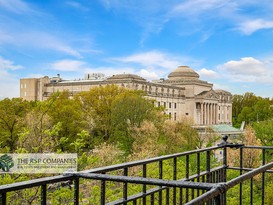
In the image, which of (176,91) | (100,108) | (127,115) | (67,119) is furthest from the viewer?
(176,91)

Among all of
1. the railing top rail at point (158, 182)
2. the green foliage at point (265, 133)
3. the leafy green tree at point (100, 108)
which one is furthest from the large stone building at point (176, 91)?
the railing top rail at point (158, 182)

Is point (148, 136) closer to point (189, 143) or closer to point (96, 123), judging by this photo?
point (189, 143)

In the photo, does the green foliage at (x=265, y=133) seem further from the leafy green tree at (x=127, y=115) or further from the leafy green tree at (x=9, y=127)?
the leafy green tree at (x=9, y=127)

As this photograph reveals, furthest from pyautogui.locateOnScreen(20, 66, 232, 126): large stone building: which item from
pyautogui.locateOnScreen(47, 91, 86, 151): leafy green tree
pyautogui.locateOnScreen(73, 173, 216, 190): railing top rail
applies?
pyautogui.locateOnScreen(73, 173, 216, 190): railing top rail

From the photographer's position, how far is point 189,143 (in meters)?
40.3

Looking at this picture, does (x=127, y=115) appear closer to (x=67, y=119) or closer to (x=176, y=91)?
(x=67, y=119)

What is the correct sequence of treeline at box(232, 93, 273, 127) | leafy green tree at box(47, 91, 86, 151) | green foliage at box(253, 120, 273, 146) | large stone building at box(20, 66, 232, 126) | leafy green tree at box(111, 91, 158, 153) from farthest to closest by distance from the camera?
treeline at box(232, 93, 273, 127)
large stone building at box(20, 66, 232, 126)
leafy green tree at box(111, 91, 158, 153)
leafy green tree at box(47, 91, 86, 151)
green foliage at box(253, 120, 273, 146)

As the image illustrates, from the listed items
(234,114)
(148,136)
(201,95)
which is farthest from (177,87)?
(148,136)

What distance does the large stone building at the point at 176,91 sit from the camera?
83.3 m

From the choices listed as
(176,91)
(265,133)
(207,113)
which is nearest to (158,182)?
(265,133)

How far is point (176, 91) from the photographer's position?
3526 inches

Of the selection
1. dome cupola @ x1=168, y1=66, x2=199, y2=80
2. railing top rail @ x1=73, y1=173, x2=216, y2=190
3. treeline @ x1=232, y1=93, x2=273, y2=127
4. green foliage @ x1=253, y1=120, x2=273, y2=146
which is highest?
dome cupola @ x1=168, y1=66, x2=199, y2=80

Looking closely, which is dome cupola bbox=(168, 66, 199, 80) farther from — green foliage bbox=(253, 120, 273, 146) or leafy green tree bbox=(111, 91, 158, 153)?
green foliage bbox=(253, 120, 273, 146)

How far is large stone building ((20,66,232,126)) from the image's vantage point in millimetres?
83312
